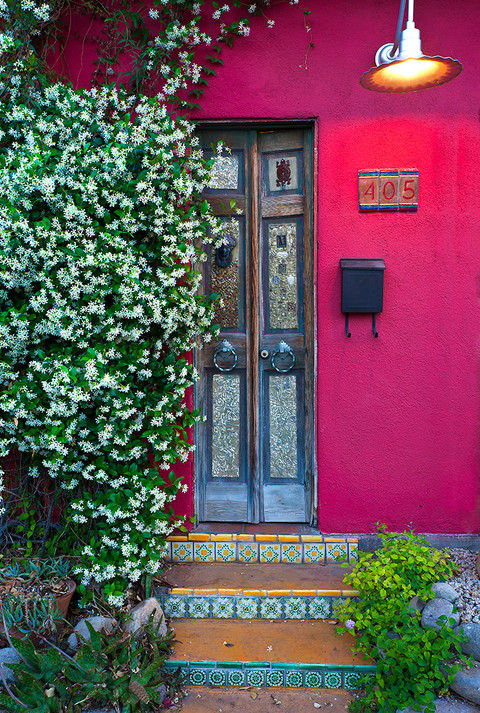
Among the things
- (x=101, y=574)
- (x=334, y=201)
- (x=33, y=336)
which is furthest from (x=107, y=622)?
(x=334, y=201)

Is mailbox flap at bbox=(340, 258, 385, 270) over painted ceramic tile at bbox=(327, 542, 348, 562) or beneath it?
over

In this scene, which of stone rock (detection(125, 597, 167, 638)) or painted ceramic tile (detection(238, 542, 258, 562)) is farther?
painted ceramic tile (detection(238, 542, 258, 562))

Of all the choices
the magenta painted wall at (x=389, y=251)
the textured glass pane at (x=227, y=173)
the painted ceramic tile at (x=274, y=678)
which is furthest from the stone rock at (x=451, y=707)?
the textured glass pane at (x=227, y=173)

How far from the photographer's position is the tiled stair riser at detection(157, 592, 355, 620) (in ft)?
9.58

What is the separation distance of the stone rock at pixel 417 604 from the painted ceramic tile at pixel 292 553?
80 cm

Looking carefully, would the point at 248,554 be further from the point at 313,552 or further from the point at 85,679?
the point at 85,679

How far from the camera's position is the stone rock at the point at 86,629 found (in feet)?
8.25

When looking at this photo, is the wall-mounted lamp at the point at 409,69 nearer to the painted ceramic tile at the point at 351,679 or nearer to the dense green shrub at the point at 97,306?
the dense green shrub at the point at 97,306

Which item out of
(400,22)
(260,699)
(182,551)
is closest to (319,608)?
(260,699)

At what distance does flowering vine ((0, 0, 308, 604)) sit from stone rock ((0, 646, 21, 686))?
18.7 inches

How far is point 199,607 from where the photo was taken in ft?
9.68

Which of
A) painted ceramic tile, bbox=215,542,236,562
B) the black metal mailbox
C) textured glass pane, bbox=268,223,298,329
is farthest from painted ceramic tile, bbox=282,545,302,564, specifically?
the black metal mailbox

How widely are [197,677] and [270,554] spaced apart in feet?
2.87

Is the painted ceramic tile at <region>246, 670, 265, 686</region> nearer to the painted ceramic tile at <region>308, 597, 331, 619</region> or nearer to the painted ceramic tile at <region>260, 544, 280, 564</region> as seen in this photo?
the painted ceramic tile at <region>308, 597, 331, 619</region>
